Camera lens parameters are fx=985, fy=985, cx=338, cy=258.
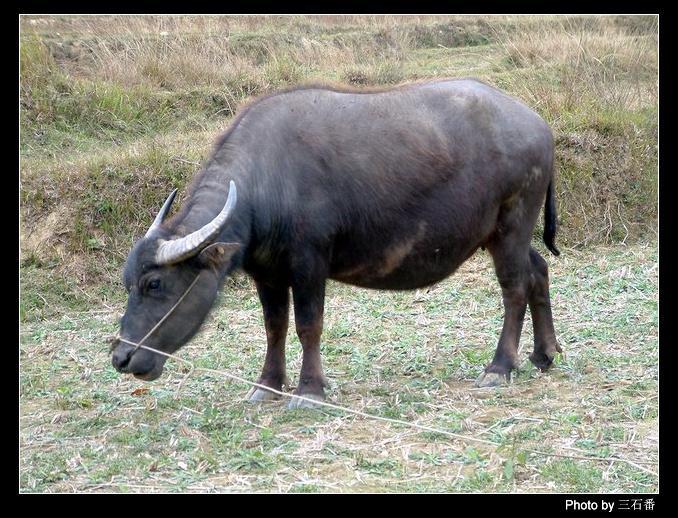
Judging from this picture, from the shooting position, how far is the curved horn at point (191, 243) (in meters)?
5.45

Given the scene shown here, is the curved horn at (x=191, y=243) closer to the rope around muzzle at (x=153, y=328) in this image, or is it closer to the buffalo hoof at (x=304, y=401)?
the rope around muzzle at (x=153, y=328)


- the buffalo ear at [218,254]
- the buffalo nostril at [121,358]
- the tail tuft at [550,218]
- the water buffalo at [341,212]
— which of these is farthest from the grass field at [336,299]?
the buffalo ear at [218,254]

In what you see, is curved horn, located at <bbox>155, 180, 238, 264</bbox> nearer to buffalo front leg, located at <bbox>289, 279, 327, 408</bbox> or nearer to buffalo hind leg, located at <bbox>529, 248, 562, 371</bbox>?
buffalo front leg, located at <bbox>289, 279, 327, 408</bbox>

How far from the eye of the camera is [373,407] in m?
5.85

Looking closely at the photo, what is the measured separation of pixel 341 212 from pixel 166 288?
1149 millimetres

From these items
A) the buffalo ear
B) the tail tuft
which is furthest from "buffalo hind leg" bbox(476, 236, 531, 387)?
the buffalo ear

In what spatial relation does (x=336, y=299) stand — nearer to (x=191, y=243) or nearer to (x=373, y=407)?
(x=373, y=407)

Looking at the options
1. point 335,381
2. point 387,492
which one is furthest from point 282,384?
point 387,492

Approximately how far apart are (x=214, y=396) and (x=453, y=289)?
3.44m

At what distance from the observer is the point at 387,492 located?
455 cm

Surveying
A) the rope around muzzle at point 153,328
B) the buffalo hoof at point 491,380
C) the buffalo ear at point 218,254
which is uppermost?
the buffalo ear at point 218,254

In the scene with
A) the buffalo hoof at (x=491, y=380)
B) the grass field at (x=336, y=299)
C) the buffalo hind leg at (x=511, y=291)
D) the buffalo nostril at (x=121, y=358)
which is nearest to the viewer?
the grass field at (x=336, y=299)

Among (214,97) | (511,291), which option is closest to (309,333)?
(511,291)

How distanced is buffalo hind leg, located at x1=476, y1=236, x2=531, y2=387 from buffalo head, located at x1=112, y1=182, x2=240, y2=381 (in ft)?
6.27
